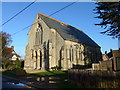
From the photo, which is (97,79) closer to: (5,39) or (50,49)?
(50,49)

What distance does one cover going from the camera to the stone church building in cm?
2999

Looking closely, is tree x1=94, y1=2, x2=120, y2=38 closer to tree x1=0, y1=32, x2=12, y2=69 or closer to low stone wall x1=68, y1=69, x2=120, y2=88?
low stone wall x1=68, y1=69, x2=120, y2=88

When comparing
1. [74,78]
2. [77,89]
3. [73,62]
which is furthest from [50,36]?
[77,89]

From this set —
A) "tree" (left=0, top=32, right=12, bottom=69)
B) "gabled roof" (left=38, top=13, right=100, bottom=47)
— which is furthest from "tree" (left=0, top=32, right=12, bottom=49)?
"gabled roof" (left=38, top=13, right=100, bottom=47)

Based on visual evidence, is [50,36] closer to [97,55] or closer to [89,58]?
[89,58]

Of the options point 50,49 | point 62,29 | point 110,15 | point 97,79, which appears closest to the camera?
point 97,79

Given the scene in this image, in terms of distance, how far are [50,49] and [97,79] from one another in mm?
21587

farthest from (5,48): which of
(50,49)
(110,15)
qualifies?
(110,15)

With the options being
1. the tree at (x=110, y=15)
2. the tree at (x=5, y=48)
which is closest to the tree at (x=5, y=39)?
the tree at (x=5, y=48)

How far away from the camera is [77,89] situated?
9.34 meters

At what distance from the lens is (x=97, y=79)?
28.8 feet

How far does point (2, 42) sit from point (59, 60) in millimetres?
18755

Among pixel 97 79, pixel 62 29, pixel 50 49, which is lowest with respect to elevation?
pixel 97 79

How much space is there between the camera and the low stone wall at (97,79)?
790 cm
